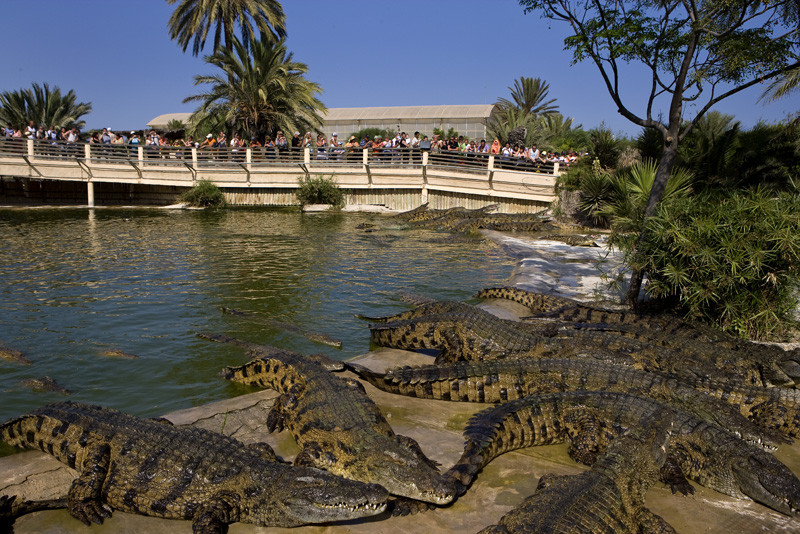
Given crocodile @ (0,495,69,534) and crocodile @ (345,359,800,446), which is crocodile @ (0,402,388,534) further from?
crocodile @ (345,359,800,446)

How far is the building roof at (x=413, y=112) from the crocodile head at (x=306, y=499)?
128ft

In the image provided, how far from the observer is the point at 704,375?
5906 mm

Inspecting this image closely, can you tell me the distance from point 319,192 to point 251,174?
340cm

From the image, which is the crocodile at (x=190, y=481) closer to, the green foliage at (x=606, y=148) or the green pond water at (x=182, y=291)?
the green pond water at (x=182, y=291)

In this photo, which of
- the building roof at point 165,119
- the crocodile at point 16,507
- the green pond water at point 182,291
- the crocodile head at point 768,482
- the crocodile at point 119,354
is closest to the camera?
the crocodile at point 16,507

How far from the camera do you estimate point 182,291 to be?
10508 mm

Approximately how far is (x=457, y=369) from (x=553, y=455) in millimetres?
1324

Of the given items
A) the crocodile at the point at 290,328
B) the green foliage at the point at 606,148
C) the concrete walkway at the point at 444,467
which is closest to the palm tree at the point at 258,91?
the green foliage at the point at 606,148

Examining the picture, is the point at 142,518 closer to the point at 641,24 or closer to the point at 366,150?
the point at 641,24

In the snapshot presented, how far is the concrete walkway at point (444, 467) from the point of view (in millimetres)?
3510

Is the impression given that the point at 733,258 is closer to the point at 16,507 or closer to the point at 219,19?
the point at 16,507

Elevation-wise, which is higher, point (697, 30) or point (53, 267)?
point (697, 30)

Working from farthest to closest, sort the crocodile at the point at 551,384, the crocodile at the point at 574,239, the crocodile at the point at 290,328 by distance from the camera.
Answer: the crocodile at the point at 574,239
the crocodile at the point at 290,328
the crocodile at the point at 551,384

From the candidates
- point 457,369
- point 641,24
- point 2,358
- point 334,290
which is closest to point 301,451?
point 457,369
